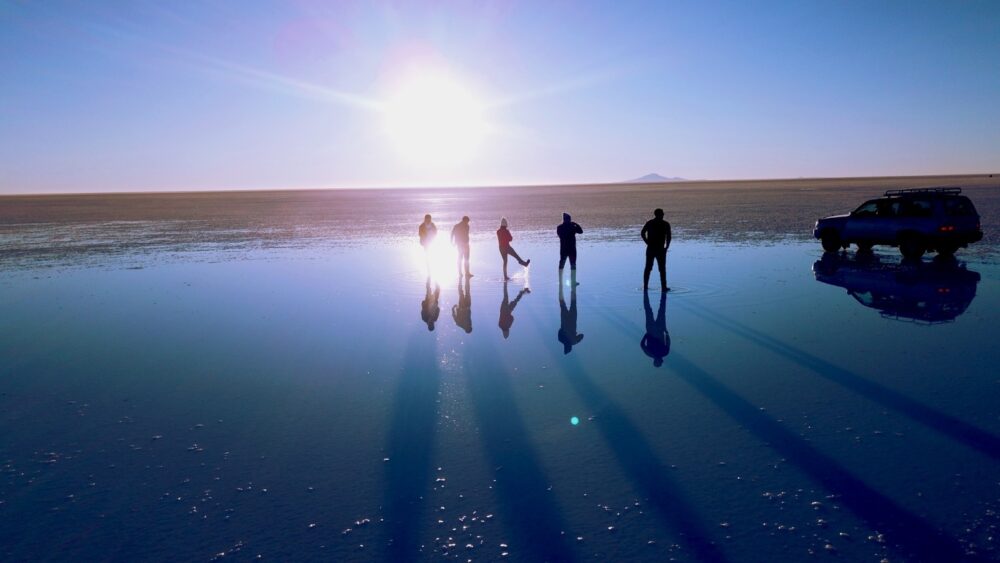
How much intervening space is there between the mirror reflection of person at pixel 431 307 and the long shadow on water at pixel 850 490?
18.2 ft

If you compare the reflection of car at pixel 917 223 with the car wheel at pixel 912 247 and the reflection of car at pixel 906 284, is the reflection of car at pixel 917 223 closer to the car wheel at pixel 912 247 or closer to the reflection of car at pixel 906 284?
the car wheel at pixel 912 247

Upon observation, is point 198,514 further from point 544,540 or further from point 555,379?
point 555,379

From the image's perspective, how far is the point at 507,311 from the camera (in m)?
12.4

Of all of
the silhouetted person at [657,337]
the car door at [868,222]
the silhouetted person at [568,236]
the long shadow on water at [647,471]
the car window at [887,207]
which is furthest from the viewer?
the car door at [868,222]

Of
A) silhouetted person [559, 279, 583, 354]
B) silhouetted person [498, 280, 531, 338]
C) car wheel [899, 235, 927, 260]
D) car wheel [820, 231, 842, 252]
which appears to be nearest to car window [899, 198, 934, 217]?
car wheel [899, 235, 927, 260]

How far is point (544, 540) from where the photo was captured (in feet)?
14.4

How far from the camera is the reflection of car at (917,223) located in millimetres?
17391

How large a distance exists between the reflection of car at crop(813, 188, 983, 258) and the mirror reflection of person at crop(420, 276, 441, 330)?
13.3 m

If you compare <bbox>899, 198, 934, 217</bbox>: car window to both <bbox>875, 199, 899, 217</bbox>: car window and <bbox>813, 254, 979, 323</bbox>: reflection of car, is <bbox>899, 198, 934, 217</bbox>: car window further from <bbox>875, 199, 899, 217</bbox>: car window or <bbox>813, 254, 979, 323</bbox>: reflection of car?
<bbox>813, 254, 979, 323</bbox>: reflection of car

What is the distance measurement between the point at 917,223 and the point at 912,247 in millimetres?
688

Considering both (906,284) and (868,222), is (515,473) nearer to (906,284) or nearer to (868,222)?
(906,284)

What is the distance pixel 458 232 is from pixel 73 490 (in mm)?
12398

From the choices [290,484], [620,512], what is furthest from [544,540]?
[290,484]

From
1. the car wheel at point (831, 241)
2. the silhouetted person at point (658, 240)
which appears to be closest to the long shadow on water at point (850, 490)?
the silhouetted person at point (658, 240)
